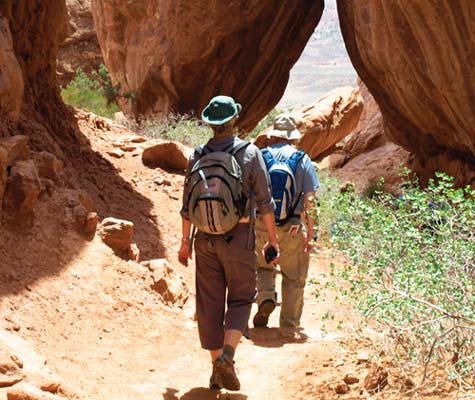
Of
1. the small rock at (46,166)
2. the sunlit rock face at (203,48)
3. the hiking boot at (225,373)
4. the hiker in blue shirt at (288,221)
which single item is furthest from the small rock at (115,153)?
the sunlit rock face at (203,48)

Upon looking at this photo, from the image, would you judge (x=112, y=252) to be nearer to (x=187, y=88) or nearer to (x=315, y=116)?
(x=187, y=88)

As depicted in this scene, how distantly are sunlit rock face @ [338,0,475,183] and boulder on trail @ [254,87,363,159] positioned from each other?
528 cm

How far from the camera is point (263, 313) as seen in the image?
233 inches

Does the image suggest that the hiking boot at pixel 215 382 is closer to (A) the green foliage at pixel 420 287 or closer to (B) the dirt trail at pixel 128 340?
(B) the dirt trail at pixel 128 340

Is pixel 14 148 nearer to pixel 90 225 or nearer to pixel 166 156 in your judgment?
pixel 90 225

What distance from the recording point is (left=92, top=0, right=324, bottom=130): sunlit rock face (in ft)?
51.6

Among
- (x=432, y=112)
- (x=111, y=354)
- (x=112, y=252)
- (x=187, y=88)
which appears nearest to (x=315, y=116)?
(x=187, y=88)

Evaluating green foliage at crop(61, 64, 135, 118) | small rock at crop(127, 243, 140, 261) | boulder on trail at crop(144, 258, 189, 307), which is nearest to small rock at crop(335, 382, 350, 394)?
boulder on trail at crop(144, 258, 189, 307)

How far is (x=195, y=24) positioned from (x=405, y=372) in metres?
13.0

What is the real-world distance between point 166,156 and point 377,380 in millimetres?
6630

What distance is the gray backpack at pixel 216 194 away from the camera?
399 centimetres

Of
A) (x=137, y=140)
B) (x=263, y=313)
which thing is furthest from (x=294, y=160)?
(x=137, y=140)

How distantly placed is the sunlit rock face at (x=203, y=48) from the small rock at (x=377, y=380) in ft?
41.4

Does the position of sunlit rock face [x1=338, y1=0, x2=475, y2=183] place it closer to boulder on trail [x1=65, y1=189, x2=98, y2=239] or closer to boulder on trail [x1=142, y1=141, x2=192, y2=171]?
boulder on trail [x1=142, y1=141, x2=192, y2=171]
